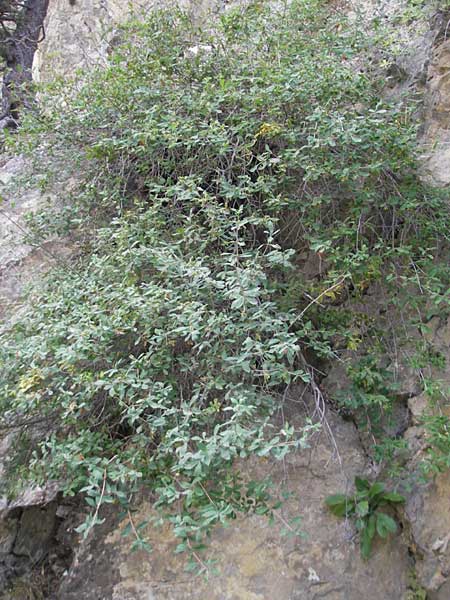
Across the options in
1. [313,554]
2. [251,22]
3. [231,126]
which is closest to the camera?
[313,554]

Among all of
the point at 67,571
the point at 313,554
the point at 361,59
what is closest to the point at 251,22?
the point at 361,59

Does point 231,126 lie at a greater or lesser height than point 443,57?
greater

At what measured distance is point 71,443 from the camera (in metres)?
2.28

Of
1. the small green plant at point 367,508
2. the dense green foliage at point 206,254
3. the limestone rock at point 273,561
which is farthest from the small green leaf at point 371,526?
the dense green foliage at point 206,254

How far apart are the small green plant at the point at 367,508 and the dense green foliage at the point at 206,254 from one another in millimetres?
374

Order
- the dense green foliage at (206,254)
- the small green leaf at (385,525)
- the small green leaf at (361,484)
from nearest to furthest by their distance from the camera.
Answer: the dense green foliage at (206,254) < the small green leaf at (385,525) < the small green leaf at (361,484)

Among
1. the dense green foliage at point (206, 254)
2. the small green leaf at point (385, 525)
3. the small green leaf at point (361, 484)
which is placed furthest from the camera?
the small green leaf at point (361, 484)

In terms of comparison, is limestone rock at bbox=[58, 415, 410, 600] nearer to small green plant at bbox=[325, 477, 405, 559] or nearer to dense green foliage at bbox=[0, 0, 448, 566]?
small green plant at bbox=[325, 477, 405, 559]

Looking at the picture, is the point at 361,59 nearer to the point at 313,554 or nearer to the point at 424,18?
the point at 424,18

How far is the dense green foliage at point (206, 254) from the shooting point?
2.21 metres

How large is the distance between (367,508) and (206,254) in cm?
147

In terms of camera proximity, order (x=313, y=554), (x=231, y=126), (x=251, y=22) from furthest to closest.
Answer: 1. (x=251, y=22)
2. (x=231, y=126)
3. (x=313, y=554)

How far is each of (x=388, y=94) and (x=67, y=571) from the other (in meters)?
3.48

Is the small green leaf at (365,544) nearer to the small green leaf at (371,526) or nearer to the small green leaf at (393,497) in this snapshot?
the small green leaf at (371,526)
